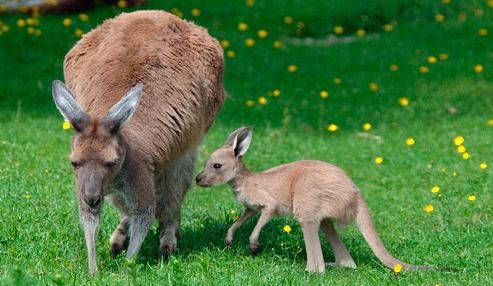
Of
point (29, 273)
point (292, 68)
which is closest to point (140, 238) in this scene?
point (29, 273)

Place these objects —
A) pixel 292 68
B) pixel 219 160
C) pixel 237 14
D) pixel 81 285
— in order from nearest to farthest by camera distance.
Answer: pixel 81 285, pixel 219 160, pixel 292 68, pixel 237 14

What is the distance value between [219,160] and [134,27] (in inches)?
44.0

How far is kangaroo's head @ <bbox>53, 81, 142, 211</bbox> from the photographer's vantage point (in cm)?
Answer: 573

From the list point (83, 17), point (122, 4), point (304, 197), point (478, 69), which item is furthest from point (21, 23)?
point (304, 197)

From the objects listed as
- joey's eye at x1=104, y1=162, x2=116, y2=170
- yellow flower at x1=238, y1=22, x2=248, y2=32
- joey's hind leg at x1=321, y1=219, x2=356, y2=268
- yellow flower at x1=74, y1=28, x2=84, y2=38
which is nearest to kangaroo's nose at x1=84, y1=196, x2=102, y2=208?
joey's eye at x1=104, y1=162, x2=116, y2=170

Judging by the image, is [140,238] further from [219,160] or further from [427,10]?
[427,10]

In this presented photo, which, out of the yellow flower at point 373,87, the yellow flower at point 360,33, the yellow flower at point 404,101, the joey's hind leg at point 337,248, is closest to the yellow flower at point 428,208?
the joey's hind leg at point 337,248

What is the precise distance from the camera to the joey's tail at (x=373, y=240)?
6.37m

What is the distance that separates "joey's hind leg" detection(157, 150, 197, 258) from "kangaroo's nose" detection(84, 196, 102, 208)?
1.16 metres

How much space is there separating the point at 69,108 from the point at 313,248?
5.96ft

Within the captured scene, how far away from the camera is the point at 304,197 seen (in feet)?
21.5

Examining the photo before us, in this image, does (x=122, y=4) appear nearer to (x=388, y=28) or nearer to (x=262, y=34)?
(x=262, y=34)

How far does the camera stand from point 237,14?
51.5 ft

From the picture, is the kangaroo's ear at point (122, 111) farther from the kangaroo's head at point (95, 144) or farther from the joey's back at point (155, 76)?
the joey's back at point (155, 76)
